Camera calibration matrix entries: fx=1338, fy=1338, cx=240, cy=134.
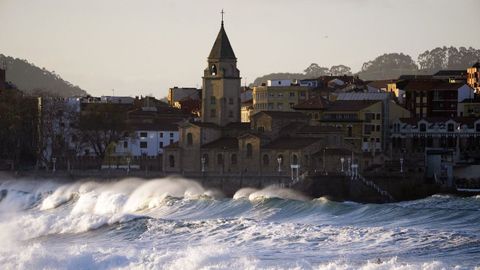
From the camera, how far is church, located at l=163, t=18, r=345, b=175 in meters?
91.9

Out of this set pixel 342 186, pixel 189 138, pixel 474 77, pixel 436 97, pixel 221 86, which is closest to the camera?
pixel 342 186

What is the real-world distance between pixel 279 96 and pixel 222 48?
2308 cm

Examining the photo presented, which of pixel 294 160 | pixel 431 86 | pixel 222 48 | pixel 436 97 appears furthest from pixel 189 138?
pixel 431 86

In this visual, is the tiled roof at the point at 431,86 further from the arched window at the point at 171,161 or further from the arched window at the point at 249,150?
the arched window at the point at 171,161

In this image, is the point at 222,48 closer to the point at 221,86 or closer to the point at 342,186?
the point at 221,86

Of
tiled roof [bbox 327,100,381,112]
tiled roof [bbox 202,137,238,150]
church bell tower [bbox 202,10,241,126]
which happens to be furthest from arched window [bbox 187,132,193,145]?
tiled roof [bbox 327,100,381,112]

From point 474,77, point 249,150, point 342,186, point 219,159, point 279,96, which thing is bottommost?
point 342,186

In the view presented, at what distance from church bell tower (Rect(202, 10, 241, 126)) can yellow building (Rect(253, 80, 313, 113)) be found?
20.3 m

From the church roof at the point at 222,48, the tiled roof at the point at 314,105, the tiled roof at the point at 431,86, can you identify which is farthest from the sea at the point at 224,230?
the tiled roof at the point at 431,86

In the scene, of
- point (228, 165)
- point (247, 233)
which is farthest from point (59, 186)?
point (247, 233)

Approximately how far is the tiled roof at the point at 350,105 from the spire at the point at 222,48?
1008cm

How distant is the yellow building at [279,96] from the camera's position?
124m

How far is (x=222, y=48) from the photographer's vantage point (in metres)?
103

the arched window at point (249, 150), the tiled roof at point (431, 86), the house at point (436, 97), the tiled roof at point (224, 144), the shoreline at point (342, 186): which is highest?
the tiled roof at point (431, 86)
